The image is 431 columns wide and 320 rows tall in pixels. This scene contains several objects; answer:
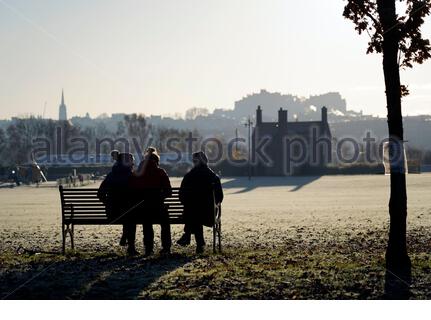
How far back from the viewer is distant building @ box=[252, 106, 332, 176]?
9225 cm

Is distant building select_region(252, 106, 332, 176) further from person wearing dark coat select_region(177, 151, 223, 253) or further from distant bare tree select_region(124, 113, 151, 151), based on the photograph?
person wearing dark coat select_region(177, 151, 223, 253)

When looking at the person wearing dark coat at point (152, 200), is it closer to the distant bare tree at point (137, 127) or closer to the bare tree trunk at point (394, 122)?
the bare tree trunk at point (394, 122)

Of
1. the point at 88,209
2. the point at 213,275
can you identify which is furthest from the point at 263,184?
the point at 213,275

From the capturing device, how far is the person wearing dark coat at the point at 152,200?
1137 centimetres

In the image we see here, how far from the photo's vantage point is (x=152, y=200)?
1139 centimetres

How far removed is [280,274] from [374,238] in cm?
530

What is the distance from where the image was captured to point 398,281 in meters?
7.97

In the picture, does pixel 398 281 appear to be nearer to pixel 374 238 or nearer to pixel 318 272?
pixel 318 272

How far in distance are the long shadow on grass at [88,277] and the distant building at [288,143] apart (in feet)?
262

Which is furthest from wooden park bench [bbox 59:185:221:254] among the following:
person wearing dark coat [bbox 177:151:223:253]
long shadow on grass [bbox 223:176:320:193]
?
long shadow on grass [bbox 223:176:320:193]

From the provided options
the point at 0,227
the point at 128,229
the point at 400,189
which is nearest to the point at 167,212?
the point at 128,229

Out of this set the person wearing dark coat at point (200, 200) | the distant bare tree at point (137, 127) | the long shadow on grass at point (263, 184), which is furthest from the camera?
the distant bare tree at point (137, 127)

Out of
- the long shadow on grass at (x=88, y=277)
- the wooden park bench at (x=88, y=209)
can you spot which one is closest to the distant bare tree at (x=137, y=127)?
the wooden park bench at (x=88, y=209)

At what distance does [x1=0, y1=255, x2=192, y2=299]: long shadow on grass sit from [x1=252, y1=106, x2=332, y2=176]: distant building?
79.9 meters
